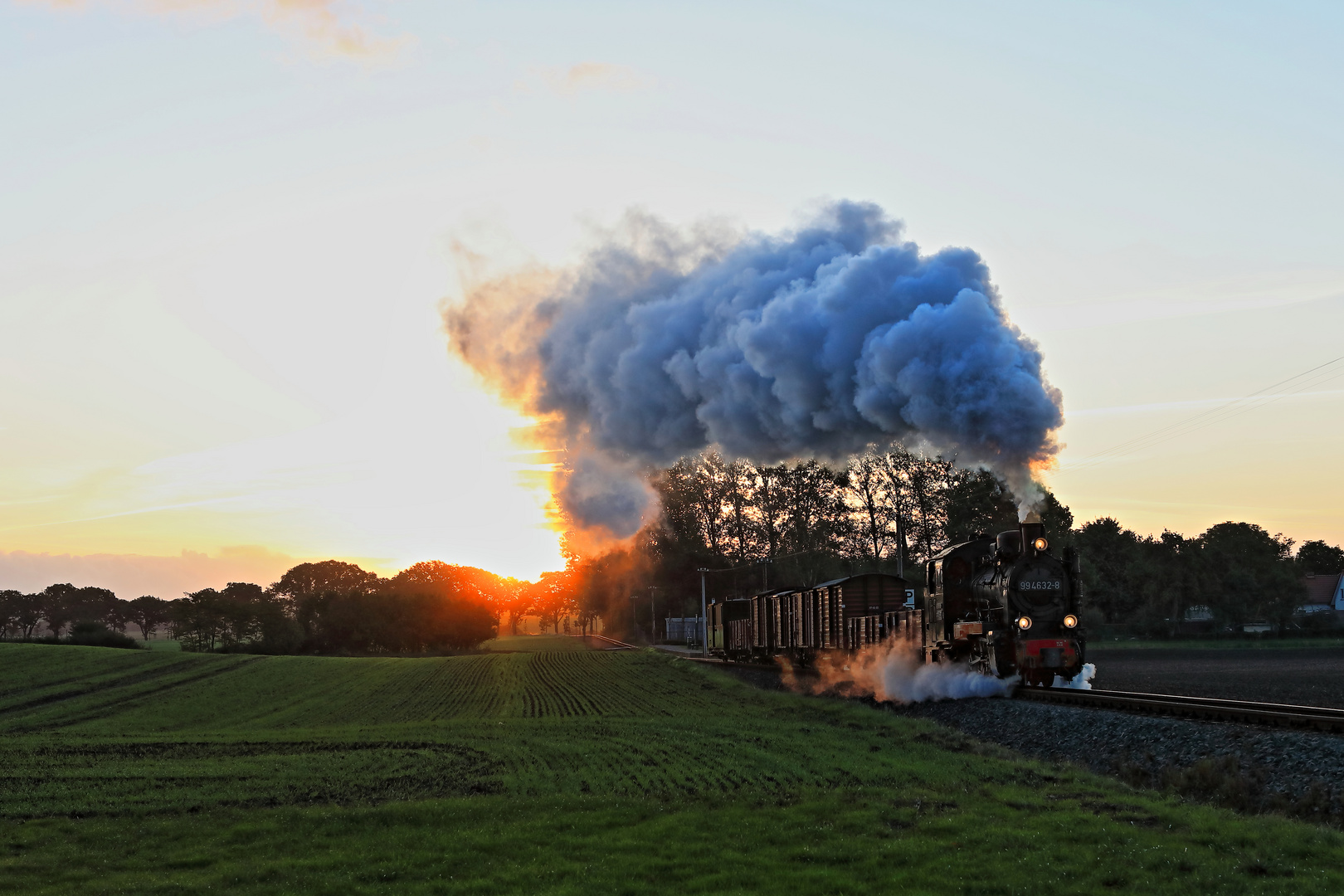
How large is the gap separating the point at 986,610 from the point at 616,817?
15084 mm

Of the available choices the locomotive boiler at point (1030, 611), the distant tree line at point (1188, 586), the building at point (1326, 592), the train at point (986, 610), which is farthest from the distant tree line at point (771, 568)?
the locomotive boiler at point (1030, 611)

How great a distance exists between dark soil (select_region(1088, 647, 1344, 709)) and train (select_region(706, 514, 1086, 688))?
27.5ft

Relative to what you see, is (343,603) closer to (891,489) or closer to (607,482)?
(891,489)

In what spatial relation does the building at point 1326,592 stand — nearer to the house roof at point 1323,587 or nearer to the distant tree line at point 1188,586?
the house roof at point 1323,587

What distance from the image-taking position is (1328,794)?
13758mm

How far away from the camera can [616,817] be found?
606 inches

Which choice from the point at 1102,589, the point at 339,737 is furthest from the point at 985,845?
the point at 1102,589

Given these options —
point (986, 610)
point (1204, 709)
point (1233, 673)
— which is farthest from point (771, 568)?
point (1204, 709)

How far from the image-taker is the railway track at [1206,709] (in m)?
17.3

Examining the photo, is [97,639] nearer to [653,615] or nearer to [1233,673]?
[653,615]

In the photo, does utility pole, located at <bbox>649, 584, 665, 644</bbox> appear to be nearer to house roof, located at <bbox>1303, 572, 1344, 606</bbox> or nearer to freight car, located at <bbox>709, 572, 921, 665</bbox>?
freight car, located at <bbox>709, 572, 921, 665</bbox>

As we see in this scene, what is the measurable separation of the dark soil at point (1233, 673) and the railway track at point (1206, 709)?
827 cm

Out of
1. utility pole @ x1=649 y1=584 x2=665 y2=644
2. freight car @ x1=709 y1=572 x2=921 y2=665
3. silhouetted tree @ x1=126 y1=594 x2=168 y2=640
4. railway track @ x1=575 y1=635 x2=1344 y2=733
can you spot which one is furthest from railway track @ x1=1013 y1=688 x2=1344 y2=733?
silhouetted tree @ x1=126 y1=594 x2=168 y2=640

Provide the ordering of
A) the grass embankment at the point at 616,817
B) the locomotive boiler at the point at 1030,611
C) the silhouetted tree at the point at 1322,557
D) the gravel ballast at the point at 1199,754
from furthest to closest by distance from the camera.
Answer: the silhouetted tree at the point at 1322,557
the locomotive boiler at the point at 1030,611
the gravel ballast at the point at 1199,754
the grass embankment at the point at 616,817
